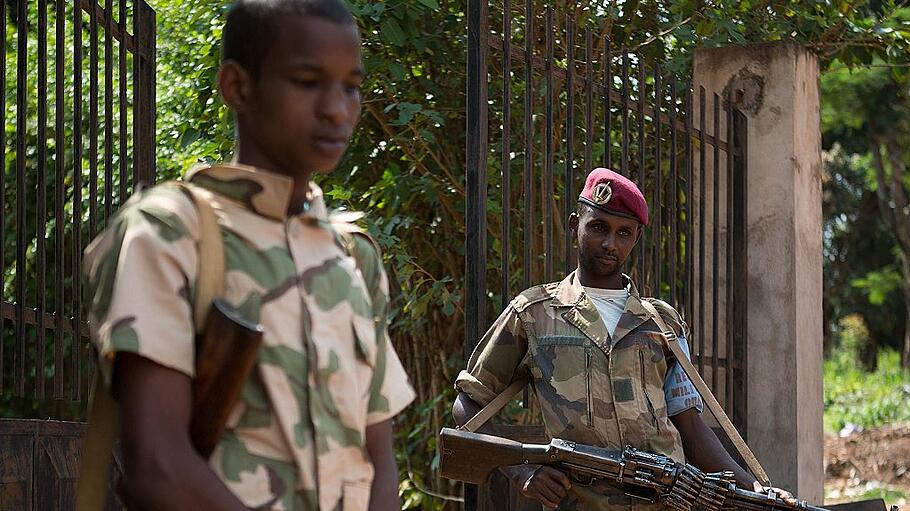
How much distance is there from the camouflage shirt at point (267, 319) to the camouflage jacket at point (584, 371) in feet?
6.41

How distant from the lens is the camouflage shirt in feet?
5.48

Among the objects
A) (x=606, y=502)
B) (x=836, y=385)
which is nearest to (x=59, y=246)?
(x=606, y=502)

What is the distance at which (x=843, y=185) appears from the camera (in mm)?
25531

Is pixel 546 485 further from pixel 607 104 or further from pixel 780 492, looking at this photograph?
pixel 607 104

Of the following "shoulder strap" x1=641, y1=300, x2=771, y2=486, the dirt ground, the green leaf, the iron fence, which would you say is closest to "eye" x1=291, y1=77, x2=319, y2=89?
the iron fence

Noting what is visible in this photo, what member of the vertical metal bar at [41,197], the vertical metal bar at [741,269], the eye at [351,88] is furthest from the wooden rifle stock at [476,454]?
the vertical metal bar at [741,269]

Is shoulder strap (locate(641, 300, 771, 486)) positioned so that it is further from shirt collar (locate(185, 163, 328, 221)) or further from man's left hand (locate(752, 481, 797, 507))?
shirt collar (locate(185, 163, 328, 221))

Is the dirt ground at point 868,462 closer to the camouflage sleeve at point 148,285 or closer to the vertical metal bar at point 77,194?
the vertical metal bar at point 77,194

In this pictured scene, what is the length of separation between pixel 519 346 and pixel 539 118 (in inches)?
90.9

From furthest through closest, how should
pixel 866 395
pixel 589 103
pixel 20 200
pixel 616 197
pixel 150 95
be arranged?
1. pixel 866 395
2. pixel 589 103
3. pixel 150 95
4. pixel 616 197
5. pixel 20 200

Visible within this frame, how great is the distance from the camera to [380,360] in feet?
6.54

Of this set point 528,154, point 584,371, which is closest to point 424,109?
point 528,154

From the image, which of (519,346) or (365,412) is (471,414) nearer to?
(519,346)

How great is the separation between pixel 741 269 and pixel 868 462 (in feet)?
27.8
